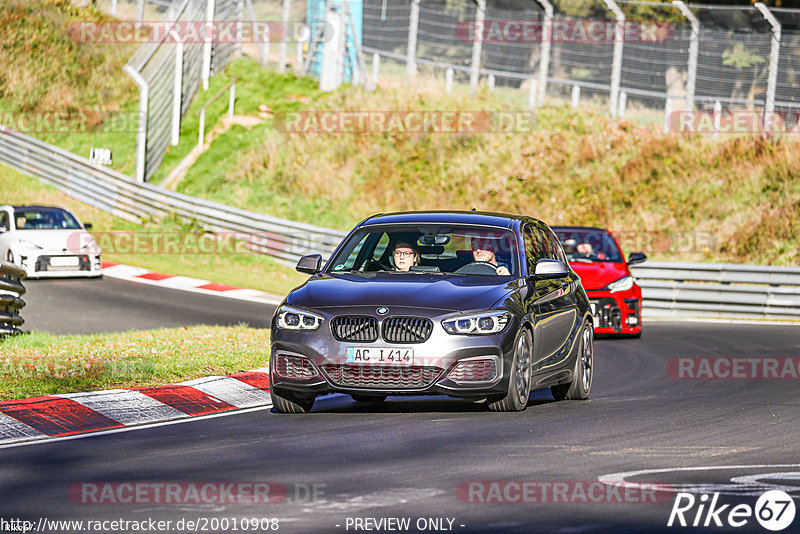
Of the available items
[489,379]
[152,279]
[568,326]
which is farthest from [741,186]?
[489,379]

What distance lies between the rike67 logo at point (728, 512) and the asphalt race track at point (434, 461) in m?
0.04

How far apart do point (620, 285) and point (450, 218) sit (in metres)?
7.42

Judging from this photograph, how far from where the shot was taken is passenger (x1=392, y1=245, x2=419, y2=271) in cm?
1109

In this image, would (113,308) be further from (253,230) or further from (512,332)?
(512,332)

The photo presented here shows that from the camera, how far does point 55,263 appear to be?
85.0 ft

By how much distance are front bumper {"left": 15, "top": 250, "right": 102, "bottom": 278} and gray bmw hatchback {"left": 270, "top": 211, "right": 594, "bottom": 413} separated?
15704 millimetres

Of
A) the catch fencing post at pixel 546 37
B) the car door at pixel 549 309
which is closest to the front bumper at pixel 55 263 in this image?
the catch fencing post at pixel 546 37

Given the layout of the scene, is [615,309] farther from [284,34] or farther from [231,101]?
[284,34]

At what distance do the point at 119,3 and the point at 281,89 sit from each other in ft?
30.8

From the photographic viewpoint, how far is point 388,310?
9828 millimetres

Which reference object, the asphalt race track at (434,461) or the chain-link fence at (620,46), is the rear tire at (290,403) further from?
the chain-link fence at (620,46)

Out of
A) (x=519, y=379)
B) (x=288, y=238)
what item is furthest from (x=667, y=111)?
(x=519, y=379)

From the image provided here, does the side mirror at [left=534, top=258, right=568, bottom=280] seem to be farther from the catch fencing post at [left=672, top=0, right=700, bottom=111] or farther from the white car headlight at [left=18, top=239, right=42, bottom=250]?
the catch fencing post at [left=672, top=0, right=700, bottom=111]

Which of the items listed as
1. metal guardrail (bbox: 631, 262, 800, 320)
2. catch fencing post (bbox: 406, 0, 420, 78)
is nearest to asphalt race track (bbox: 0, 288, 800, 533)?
metal guardrail (bbox: 631, 262, 800, 320)
